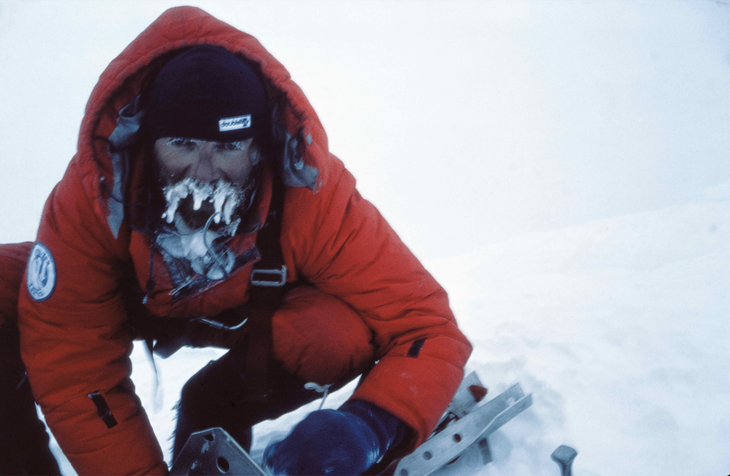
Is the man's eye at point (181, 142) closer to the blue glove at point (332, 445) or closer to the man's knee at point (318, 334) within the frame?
the man's knee at point (318, 334)

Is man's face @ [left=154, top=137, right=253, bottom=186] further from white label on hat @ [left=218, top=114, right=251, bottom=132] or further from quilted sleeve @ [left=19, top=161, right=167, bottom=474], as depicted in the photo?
quilted sleeve @ [left=19, top=161, right=167, bottom=474]

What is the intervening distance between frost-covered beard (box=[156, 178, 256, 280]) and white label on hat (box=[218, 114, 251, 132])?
0.46ft

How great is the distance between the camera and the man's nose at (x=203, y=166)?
1125mm

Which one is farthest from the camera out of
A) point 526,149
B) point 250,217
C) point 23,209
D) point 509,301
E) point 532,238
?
point 23,209

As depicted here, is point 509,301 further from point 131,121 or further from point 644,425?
point 131,121

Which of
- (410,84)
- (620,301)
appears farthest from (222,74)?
(410,84)

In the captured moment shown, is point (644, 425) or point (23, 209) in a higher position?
point (644, 425)


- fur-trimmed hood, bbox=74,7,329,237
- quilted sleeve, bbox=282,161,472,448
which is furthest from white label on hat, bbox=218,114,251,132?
quilted sleeve, bbox=282,161,472,448

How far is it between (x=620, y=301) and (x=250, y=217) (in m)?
2.16

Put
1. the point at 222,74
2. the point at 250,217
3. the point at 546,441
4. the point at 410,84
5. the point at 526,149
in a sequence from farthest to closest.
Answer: the point at 410,84
the point at 526,149
the point at 546,441
the point at 250,217
the point at 222,74

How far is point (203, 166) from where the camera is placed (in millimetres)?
1131

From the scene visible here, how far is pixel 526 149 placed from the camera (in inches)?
910

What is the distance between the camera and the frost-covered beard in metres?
1.13

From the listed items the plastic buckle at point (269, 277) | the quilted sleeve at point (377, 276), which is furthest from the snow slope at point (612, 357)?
the plastic buckle at point (269, 277)
